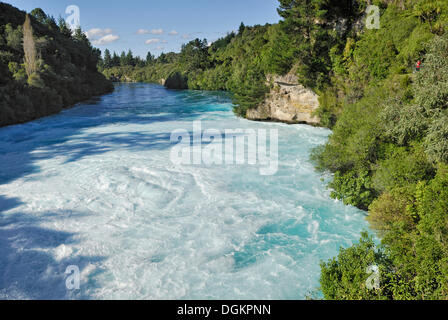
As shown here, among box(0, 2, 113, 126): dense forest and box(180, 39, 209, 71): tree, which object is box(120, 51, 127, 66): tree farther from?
→ box(0, 2, 113, 126): dense forest

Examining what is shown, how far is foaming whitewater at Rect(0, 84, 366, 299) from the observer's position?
8.80 m

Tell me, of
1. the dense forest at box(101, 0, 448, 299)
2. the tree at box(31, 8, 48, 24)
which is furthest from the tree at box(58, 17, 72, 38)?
the dense forest at box(101, 0, 448, 299)

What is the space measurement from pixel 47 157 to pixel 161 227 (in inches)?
557

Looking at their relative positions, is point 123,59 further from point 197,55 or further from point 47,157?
point 47,157

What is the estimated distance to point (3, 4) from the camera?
189 feet

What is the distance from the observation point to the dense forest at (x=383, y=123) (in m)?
6.92

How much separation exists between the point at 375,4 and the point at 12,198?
98.1ft

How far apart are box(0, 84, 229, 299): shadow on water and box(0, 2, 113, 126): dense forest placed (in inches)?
80.5

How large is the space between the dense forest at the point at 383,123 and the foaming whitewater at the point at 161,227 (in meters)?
1.73

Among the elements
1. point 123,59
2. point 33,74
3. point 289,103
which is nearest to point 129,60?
point 123,59

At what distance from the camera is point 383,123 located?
40.8ft

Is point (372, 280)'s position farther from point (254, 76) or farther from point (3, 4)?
point (3, 4)

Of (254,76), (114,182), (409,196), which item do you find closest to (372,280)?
(409,196)

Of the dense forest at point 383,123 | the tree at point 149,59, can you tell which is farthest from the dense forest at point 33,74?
the tree at point 149,59
